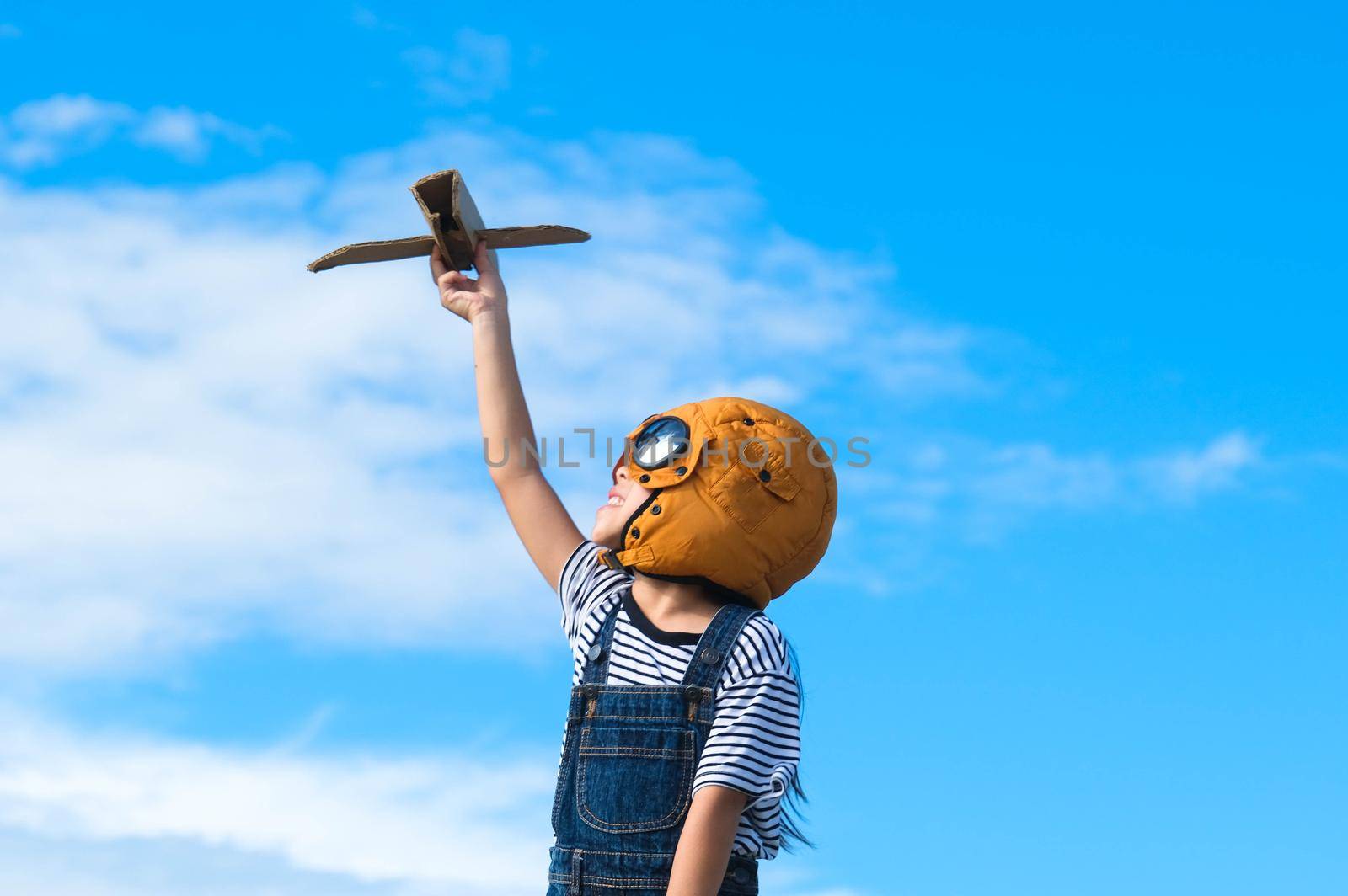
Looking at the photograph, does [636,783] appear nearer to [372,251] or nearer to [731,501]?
[731,501]

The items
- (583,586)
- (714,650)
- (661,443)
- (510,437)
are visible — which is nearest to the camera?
(714,650)

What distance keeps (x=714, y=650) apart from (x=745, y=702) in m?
0.18

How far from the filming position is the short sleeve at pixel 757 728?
3.73m

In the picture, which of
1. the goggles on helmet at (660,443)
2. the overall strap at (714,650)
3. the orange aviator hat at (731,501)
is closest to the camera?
the overall strap at (714,650)

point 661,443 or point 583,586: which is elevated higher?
point 661,443

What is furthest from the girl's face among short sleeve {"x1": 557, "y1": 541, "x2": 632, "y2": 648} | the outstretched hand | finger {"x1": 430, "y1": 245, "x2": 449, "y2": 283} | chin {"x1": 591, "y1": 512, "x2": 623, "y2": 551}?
finger {"x1": 430, "y1": 245, "x2": 449, "y2": 283}

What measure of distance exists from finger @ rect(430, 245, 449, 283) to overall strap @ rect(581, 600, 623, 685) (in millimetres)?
1415

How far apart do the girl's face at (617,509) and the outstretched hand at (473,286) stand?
2.73 ft

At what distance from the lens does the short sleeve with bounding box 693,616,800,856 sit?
373 cm

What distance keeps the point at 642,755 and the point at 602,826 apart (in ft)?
0.73

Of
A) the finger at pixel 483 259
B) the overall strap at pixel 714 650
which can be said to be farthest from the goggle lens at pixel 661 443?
the finger at pixel 483 259

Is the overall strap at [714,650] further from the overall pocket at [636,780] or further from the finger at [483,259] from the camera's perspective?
the finger at [483,259]

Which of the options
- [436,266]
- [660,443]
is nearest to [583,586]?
[660,443]

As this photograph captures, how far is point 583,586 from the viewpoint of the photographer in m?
4.40
